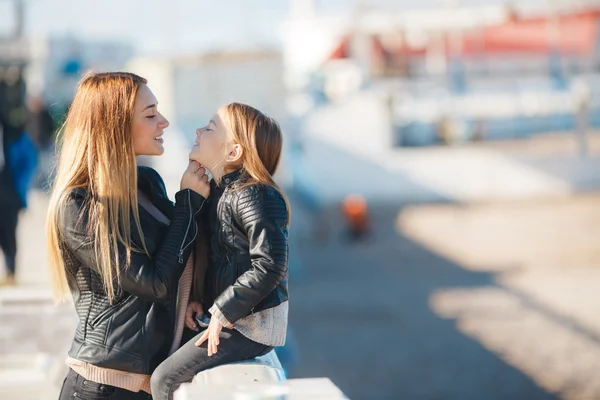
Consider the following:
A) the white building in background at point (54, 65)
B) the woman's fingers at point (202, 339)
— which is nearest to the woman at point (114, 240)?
the woman's fingers at point (202, 339)

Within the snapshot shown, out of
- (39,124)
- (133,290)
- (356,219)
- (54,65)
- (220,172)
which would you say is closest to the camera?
(133,290)

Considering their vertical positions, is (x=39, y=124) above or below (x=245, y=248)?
below

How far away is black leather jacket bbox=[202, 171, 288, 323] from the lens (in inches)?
93.7

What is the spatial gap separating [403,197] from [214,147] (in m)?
17.3

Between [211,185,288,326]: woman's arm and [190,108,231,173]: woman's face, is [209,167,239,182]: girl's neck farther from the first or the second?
[211,185,288,326]: woman's arm

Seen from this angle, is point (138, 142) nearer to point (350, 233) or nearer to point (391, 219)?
point (350, 233)

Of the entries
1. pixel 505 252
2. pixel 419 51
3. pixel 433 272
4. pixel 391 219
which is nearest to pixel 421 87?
pixel 391 219

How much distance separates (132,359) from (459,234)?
15.0 metres

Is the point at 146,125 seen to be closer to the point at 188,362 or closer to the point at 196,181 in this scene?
the point at 196,181

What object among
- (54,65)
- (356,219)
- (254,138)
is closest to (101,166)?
(254,138)

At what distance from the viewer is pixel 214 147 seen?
2.55 m

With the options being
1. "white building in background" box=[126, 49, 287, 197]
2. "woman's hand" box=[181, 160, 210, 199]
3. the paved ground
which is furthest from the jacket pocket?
"white building in background" box=[126, 49, 287, 197]

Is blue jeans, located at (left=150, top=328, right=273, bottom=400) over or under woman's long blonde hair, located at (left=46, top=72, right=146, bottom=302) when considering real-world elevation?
under

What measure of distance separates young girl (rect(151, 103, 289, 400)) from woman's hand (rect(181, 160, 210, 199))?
0.04 metres
